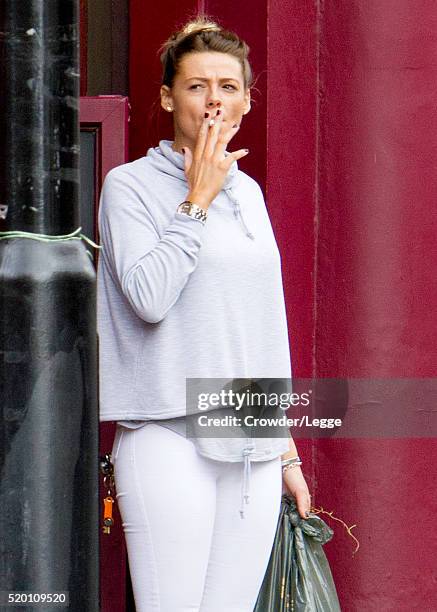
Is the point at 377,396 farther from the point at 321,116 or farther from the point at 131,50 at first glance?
the point at 131,50

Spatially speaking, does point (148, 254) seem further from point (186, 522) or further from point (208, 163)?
point (186, 522)

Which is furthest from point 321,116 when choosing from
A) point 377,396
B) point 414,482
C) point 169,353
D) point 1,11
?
point 1,11

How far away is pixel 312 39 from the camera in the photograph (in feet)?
15.8

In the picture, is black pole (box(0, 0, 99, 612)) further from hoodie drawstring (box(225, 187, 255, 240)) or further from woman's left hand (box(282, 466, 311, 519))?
woman's left hand (box(282, 466, 311, 519))

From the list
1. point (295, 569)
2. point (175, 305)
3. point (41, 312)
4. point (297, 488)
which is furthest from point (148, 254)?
point (295, 569)

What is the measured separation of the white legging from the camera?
11.3ft

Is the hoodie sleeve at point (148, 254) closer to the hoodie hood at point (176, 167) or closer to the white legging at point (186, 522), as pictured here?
the hoodie hood at point (176, 167)

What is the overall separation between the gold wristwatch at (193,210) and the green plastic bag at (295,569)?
931mm

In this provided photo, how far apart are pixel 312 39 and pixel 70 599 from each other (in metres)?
2.59

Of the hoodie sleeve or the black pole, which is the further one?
the hoodie sleeve

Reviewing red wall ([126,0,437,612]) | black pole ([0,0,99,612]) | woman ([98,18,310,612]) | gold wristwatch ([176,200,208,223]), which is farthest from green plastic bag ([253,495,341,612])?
black pole ([0,0,99,612])

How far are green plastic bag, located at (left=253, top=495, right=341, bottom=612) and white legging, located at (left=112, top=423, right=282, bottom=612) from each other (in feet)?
1.06

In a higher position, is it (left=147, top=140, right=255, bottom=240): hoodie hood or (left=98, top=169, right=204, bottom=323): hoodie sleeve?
(left=147, top=140, right=255, bottom=240): hoodie hood

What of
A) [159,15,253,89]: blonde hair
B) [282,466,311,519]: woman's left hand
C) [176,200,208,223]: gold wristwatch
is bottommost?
[282,466,311,519]: woman's left hand
